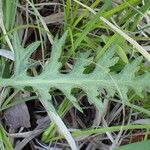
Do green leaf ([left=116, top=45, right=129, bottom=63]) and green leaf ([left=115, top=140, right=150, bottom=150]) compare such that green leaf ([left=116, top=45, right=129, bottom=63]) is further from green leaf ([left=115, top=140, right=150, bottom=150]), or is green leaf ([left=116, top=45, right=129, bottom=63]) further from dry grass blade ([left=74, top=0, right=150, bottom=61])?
green leaf ([left=115, top=140, right=150, bottom=150])

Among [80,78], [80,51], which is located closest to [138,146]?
[80,78]

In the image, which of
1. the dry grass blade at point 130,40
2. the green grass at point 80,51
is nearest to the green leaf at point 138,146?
the green grass at point 80,51

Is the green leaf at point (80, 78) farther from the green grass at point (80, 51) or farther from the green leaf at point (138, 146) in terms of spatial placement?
the green leaf at point (138, 146)

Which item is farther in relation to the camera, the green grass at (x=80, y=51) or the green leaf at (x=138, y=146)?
the green grass at (x=80, y=51)

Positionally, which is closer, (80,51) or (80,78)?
(80,78)

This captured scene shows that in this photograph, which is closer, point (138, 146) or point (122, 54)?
point (138, 146)

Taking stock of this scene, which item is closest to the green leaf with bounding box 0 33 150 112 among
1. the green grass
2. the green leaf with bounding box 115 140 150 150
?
the green grass

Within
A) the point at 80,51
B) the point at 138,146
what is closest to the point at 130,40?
the point at 80,51

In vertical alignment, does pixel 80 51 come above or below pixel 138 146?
above

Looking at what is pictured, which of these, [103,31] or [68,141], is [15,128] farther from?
[103,31]

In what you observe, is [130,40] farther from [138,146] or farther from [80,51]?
[138,146]

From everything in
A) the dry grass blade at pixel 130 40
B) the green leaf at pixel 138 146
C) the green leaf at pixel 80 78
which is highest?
the dry grass blade at pixel 130 40

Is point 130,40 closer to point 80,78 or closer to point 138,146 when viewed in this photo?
point 80,78
